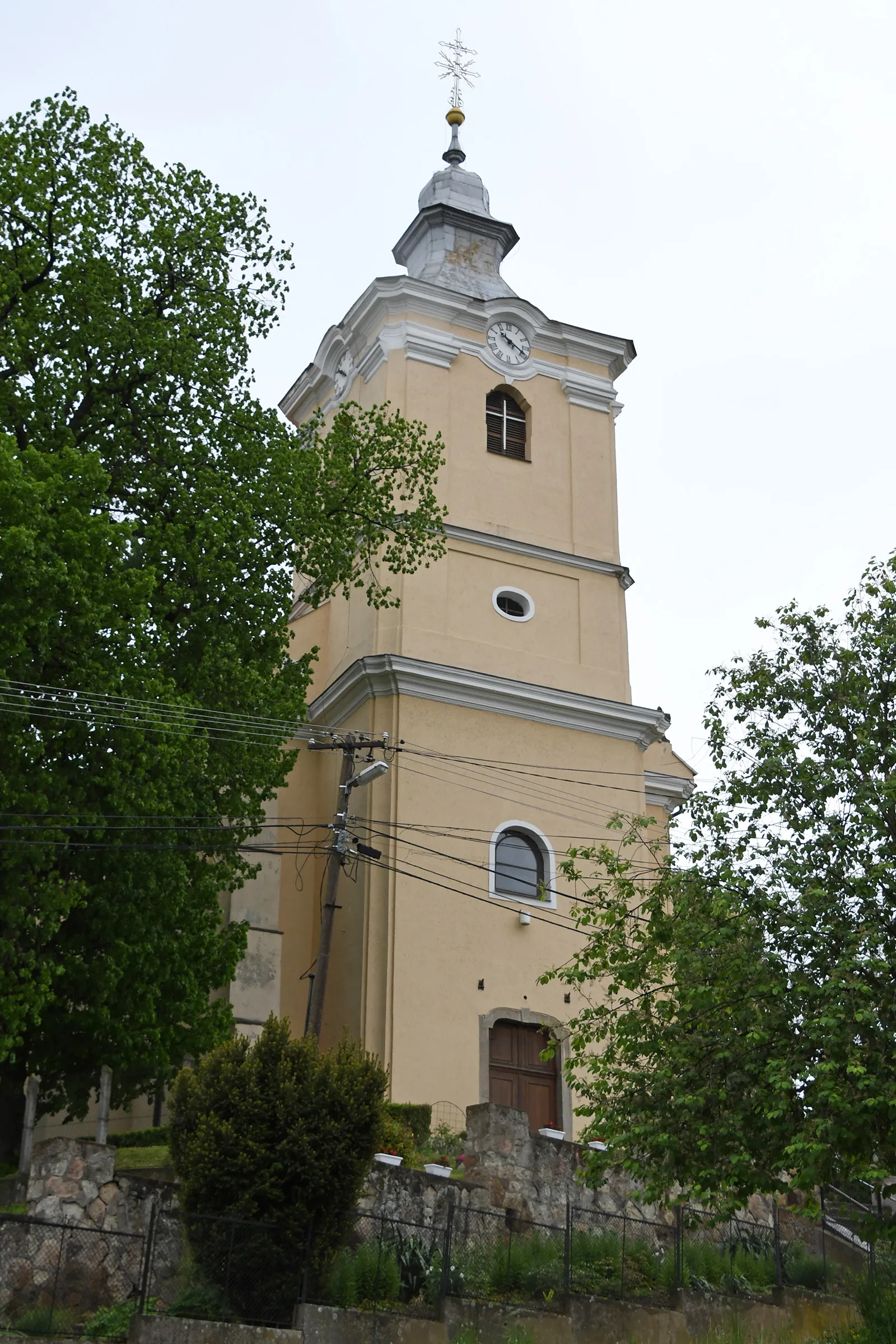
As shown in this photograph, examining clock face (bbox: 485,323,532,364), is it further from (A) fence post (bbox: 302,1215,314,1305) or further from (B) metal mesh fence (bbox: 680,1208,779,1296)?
(A) fence post (bbox: 302,1215,314,1305)

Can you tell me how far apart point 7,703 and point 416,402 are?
590 inches

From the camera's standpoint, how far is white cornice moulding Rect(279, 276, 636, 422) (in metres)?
31.1

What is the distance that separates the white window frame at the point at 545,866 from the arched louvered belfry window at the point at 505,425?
757cm

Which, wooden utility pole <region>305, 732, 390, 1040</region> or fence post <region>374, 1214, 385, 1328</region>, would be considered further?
wooden utility pole <region>305, 732, 390, 1040</region>

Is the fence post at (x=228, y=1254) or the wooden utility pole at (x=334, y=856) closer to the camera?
the fence post at (x=228, y=1254)

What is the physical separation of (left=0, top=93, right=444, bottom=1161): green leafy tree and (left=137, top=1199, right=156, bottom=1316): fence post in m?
2.88

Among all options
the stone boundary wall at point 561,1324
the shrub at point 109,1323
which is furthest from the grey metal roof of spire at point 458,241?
the shrub at point 109,1323

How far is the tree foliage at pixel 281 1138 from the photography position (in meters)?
14.8

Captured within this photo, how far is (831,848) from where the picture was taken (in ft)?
50.1

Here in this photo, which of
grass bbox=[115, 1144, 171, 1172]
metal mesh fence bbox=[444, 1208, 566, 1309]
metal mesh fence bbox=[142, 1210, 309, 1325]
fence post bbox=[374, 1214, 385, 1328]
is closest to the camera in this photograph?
metal mesh fence bbox=[142, 1210, 309, 1325]

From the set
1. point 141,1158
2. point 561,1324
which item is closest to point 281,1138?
point 561,1324

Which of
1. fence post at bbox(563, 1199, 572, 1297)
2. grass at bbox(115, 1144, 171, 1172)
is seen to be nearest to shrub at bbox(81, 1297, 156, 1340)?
grass at bbox(115, 1144, 171, 1172)

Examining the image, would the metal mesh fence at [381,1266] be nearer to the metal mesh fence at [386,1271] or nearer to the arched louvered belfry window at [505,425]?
the metal mesh fence at [386,1271]

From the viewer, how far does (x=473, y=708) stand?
2817 centimetres
